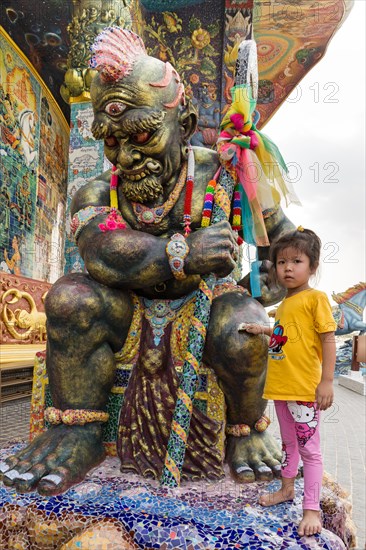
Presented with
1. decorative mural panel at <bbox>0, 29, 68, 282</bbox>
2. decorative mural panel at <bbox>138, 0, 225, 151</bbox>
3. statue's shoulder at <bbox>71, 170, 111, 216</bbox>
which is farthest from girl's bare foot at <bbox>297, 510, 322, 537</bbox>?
decorative mural panel at <bbox>0, 29, 68, 282</bbox>

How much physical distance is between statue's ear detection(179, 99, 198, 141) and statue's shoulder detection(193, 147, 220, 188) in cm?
9

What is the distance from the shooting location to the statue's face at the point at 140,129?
63.6 inches

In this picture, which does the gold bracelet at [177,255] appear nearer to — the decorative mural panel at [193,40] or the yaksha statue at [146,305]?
the yaksha statue at [146,305]

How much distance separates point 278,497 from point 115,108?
1.41m

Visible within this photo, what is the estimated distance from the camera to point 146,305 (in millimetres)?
1853

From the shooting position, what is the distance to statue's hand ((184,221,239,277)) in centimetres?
158

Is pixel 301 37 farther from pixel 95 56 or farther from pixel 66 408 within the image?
pixel 66 408

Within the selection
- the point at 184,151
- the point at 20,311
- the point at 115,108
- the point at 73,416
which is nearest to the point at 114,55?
the point at 115,108

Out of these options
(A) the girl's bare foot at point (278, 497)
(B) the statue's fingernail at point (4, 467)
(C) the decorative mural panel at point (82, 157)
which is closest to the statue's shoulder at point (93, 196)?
(B) the statue's fingernail at point (4, 467)

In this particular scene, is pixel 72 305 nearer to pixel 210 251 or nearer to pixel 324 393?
pixel 210 251

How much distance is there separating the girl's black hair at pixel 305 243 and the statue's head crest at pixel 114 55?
82 cm

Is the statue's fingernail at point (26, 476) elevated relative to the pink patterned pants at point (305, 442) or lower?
lower

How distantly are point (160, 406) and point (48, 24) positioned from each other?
6.38 meters

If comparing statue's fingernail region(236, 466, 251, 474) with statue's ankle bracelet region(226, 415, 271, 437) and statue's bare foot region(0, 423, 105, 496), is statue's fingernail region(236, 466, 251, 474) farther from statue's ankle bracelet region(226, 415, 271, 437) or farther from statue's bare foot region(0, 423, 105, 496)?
statue's bare foot region(0, 423, 105, 496)
